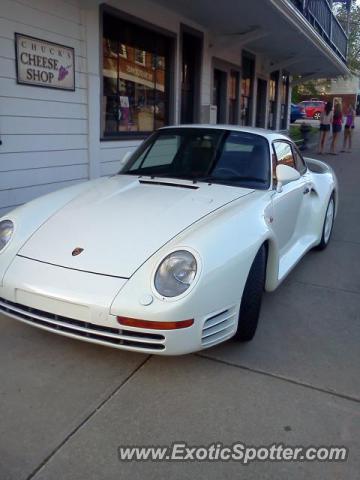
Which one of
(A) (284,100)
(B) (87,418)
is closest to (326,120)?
(A) (284,100)

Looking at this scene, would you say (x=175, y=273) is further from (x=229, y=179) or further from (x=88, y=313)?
(x=229, y=179)

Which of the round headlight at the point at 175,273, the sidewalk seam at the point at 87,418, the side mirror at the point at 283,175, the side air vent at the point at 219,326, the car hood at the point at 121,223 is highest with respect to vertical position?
the side mirror at the point at 283,175

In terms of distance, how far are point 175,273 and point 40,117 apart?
419 centimetres

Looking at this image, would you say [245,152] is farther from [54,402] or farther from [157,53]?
[157,53]

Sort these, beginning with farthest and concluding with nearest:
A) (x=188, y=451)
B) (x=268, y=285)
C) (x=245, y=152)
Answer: (x=245, y=152) → (x=268, y=285) → (x=188, y=451)

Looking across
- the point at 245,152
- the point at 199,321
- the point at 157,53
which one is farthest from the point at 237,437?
the point at 157,53

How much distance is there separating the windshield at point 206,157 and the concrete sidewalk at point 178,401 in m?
1.22

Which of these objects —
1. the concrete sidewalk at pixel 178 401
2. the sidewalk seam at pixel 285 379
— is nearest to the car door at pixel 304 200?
the concrete sidewalk at pixel 178 401

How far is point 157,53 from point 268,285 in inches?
247

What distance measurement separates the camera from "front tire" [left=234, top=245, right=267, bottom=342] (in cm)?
295

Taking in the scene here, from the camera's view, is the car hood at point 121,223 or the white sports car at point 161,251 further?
the car hood at point 121,223

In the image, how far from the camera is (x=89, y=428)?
2311 mm

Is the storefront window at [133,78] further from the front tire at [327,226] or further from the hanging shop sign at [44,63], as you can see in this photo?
the front tire at [327,226]

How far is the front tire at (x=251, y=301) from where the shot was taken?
116 inches
